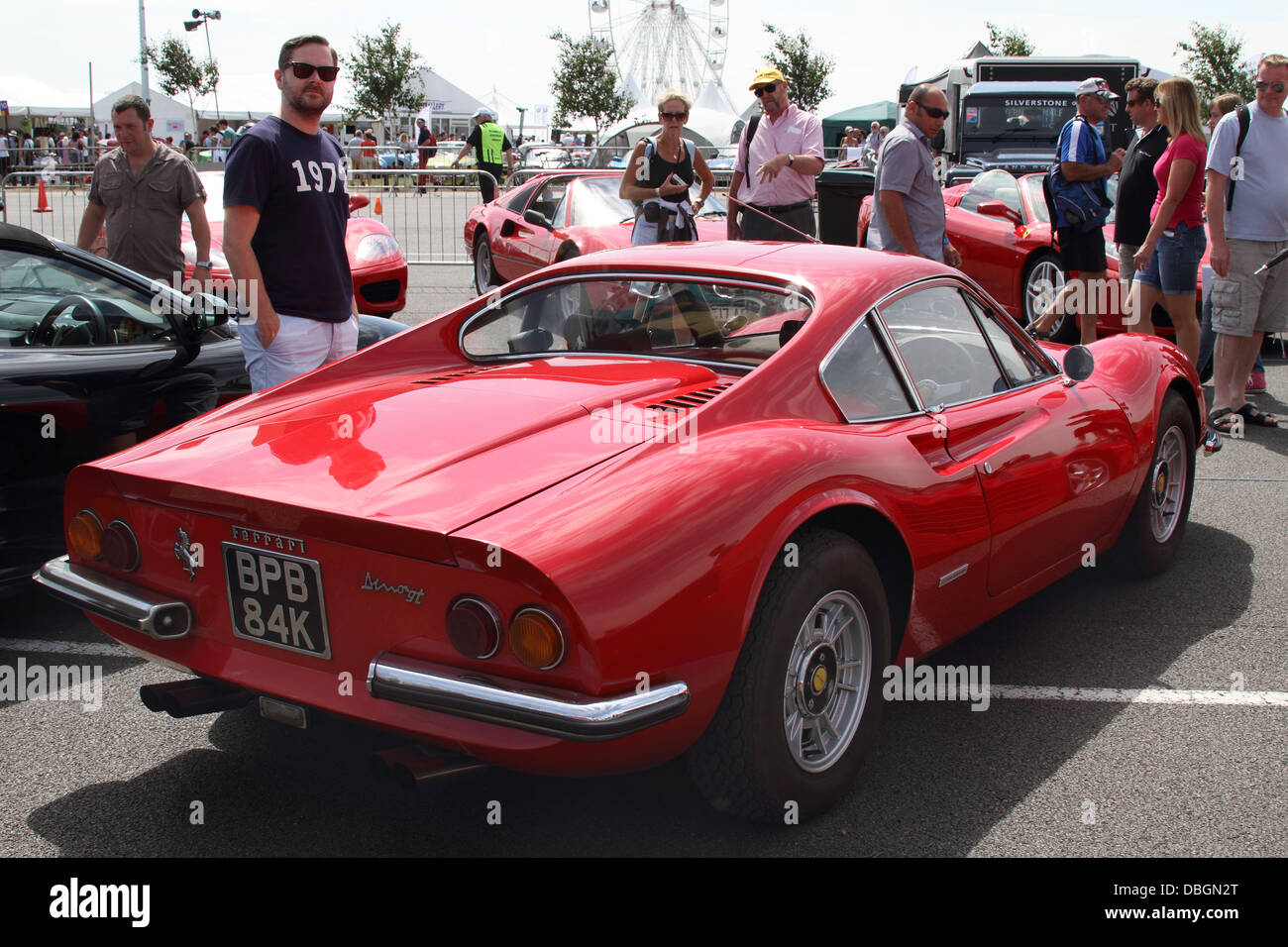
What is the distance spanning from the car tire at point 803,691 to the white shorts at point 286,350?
96.0 inches

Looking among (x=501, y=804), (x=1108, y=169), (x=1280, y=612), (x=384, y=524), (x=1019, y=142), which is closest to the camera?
(x=384, y=524)

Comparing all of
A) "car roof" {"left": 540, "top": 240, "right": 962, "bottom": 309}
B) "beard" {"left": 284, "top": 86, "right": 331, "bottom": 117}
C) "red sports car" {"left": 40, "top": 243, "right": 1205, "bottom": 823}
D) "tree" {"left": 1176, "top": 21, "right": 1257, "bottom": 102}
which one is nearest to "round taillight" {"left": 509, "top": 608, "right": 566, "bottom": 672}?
"red sports car" {"left": 40, "top": 243, "right": 1205, "bottom": 823}

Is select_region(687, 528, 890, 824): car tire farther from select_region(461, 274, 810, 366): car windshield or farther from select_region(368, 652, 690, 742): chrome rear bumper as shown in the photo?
select_region(461, 274, 810, 366): car windshield

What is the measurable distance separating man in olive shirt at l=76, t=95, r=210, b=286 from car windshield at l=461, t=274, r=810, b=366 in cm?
295

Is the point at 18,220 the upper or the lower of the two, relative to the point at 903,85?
lower

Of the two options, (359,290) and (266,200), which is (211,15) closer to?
(359,290)

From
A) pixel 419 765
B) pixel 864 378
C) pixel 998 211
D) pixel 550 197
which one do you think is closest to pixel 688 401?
pixel 864 378

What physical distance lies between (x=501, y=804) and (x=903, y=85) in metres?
19.5

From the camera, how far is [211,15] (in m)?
39.1

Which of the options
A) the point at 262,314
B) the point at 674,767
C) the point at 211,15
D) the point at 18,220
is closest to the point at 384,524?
the point at 674,767

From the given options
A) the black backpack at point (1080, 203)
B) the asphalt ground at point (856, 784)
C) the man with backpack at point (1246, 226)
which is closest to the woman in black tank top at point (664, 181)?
the black backpack at point (1080, 203)

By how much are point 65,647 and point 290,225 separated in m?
1.68

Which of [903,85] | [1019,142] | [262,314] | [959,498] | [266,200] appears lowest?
[959,498]
